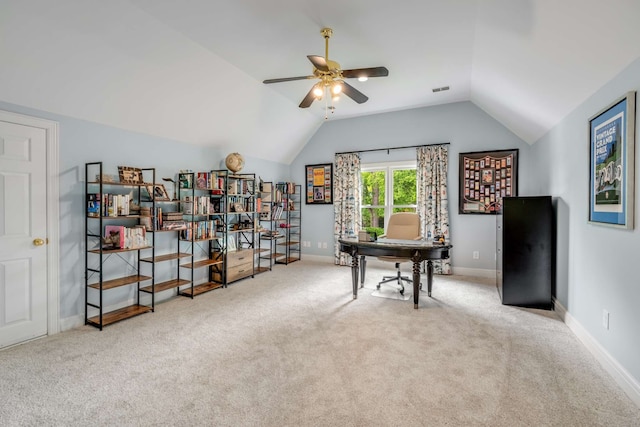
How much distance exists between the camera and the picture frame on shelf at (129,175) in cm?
331

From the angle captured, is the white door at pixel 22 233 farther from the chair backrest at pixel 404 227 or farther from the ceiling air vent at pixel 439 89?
the ceiling air vent at pixel 439 89

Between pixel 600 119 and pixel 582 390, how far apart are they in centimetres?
204

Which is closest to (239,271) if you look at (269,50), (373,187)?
(373,187)

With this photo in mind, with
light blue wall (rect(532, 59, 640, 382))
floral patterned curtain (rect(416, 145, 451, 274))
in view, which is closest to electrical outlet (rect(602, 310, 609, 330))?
light blue wall (rect(532, 59, 640, 382))

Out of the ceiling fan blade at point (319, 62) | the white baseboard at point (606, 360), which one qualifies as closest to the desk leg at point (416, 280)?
the white baseboard at point (606, 360)

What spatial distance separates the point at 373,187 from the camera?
6074mm

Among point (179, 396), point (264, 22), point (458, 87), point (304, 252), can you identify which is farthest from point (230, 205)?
point (458, 87)

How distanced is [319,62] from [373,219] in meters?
3.92

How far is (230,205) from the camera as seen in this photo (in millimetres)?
4848

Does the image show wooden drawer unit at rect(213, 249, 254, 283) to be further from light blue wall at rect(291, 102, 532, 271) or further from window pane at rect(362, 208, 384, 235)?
window pane at rect(362, 208, 384, 235)

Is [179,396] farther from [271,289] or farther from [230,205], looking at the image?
[230,205]

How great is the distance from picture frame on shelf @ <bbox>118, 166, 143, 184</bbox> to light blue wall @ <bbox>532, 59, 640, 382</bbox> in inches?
171

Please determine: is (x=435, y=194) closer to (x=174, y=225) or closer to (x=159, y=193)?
(x=174, y=225)

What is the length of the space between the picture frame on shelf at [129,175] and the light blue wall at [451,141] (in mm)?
3656
